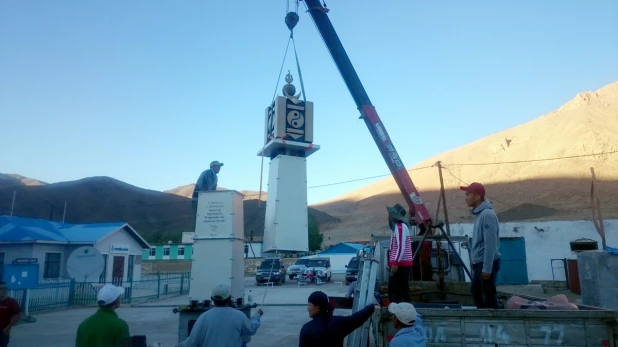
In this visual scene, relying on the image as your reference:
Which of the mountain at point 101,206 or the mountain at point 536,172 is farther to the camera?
the mountain at point 101,206

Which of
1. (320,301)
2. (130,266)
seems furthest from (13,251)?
(320,301)

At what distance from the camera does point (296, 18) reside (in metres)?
12.9

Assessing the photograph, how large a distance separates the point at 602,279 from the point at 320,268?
72.8 ft

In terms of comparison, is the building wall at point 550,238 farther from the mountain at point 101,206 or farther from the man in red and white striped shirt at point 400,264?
the mountain at point 101,206

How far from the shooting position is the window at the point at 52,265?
23.7 meters

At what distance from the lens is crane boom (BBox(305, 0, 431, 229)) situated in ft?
41.6

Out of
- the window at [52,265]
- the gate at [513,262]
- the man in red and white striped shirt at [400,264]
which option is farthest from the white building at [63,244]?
the gate at [513,262]

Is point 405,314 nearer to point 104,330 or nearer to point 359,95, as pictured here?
point 104,330

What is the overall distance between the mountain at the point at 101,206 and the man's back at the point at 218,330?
82657mm

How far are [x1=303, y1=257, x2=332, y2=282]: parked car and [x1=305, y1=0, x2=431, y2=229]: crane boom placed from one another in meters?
20.7

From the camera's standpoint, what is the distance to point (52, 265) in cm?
2409

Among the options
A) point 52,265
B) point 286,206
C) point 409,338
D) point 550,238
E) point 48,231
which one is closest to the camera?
point 409,338

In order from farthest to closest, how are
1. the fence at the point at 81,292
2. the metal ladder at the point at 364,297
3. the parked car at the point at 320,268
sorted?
the parked car at the point at 320,268, the fence at the point at 81,292, the metal ladder at the point at 364,297

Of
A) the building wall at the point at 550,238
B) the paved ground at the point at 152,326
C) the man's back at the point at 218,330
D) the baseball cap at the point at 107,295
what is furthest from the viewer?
the building wall at the point at 550,238
